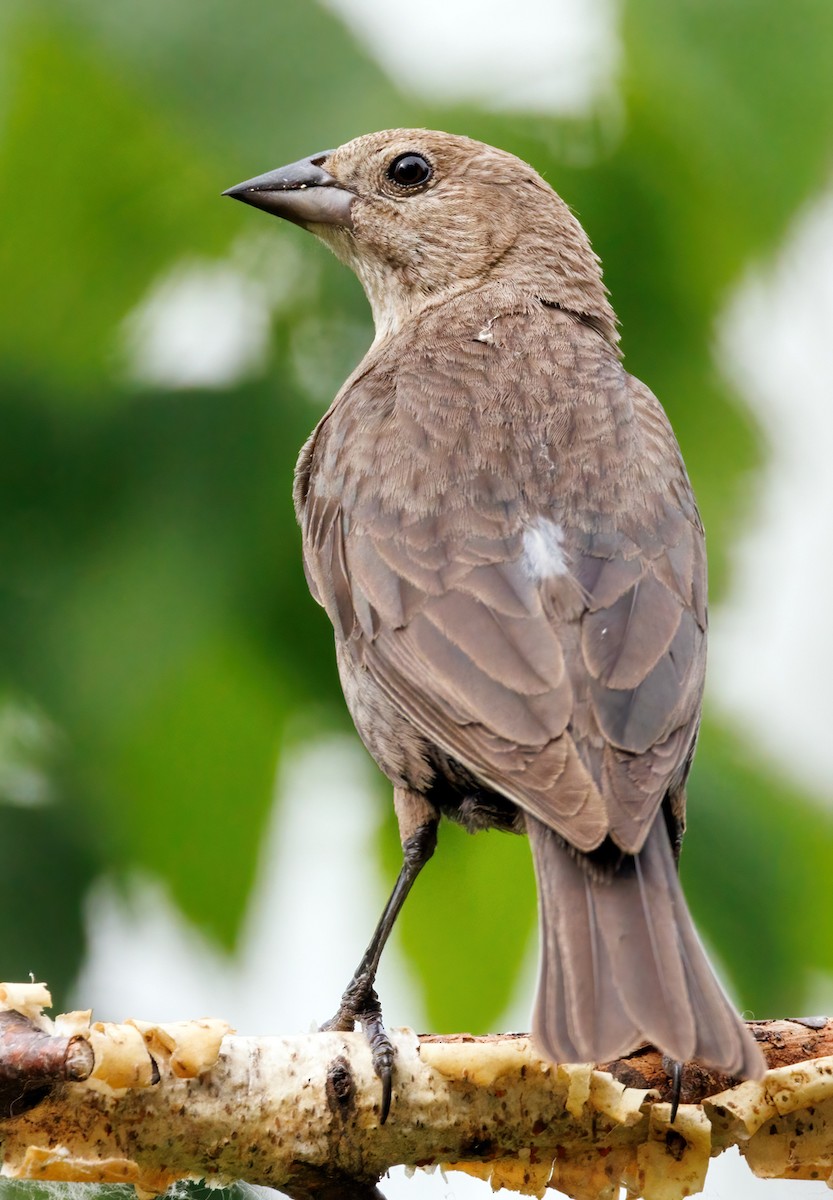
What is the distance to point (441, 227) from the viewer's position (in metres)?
5.26

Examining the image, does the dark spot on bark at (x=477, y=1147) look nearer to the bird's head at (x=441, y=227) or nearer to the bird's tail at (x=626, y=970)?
the bird's tail at (x=626, y=970)

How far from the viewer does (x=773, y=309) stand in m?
3.94

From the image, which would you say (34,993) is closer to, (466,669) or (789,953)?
(466,669)

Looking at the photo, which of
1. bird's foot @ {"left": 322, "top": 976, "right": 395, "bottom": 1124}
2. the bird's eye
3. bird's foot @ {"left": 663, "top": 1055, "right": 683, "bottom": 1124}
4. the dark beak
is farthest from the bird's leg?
the bird's eye

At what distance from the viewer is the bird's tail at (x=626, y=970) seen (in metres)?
2.89

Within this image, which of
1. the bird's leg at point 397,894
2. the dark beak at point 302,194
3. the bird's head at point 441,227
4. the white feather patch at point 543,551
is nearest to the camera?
the white feather patch at point 543,551

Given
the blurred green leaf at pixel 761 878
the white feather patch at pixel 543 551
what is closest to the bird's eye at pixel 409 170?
the white feather patch at pixel 543 551

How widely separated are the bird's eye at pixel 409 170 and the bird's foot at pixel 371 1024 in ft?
8.13

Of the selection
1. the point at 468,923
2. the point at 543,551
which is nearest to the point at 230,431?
the point at 543,551

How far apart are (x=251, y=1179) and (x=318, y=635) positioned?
151 cm

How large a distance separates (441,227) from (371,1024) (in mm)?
2675

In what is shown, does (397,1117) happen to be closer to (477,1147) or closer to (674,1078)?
(477,1147)

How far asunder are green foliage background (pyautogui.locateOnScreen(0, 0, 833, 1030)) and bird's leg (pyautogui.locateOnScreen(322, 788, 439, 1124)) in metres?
0.11

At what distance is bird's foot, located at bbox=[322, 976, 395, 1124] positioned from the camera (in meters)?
3.03
